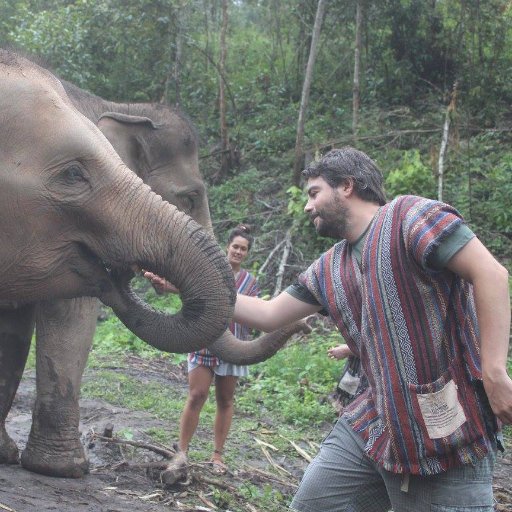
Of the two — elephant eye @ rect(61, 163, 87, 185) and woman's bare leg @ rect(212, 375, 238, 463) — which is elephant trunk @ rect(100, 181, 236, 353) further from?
woman's bare leg @ rect(212, 375, 238, 463)

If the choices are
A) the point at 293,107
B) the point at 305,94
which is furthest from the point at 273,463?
the point at 293,107

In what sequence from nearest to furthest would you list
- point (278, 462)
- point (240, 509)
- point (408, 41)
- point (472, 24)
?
1. point (240, 509)
2. point (278, 462)
3. point (472, 24)
4. point (408, 41)

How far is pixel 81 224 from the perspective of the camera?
427cm

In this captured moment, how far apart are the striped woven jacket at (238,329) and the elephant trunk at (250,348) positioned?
536 mm

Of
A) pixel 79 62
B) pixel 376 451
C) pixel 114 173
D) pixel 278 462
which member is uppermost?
pixel 79 62

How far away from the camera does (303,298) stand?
12.9ft

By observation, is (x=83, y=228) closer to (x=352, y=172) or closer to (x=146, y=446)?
(x=352, y=172)

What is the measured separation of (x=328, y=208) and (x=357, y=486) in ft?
3.54

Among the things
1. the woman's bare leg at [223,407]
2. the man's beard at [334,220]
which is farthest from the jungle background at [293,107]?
the man's beard at [334,220]

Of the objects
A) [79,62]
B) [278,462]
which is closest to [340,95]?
[79,62]

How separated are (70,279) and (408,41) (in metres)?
13.2

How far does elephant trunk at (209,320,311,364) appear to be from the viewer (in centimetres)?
498

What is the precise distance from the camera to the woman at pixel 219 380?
5984 mm

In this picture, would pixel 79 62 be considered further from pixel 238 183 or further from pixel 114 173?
pixel 114 173
